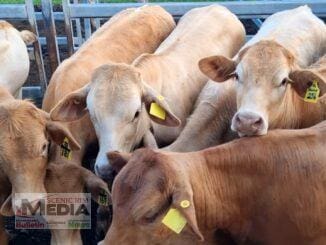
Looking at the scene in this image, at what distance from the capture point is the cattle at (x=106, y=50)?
16.7ft

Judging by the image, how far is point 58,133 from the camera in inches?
177

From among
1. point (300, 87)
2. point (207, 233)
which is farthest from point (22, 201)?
point (300, 87)

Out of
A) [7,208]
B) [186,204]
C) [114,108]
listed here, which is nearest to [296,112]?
[114,108]

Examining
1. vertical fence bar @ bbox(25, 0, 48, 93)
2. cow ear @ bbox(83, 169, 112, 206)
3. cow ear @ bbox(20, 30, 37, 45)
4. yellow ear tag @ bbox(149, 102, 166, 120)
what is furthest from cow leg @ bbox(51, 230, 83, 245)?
vertical fence bar @ bbox(25, 0, 48, 93)

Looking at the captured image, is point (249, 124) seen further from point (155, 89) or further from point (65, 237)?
point (65, 237)

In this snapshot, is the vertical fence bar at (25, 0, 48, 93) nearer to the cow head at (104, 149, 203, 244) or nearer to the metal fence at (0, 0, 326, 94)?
the metal fence at (0, 0, 326, 94)

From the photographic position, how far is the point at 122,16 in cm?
641

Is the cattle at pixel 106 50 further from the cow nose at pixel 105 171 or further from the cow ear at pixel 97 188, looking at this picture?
the cow nose at pixel 105 171

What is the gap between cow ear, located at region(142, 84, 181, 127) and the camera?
4609 mm

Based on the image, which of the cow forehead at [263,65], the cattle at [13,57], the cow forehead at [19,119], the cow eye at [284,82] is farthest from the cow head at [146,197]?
the cattle at [13,57]

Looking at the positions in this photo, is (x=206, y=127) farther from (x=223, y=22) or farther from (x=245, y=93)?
(x=223, y=22)

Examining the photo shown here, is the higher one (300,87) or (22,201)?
(300,87)

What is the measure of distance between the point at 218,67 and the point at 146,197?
1716 mm

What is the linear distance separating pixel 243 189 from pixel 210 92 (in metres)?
1.46
